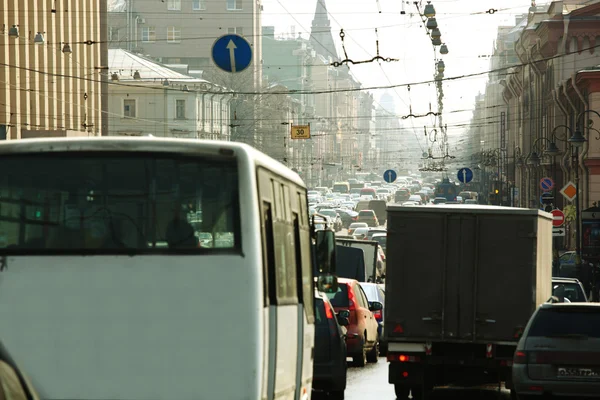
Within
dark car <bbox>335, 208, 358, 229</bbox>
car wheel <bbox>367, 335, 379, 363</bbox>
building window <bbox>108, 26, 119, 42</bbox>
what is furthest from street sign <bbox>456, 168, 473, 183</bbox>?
building window <bbox>108, 26, 119, 42</bbox>

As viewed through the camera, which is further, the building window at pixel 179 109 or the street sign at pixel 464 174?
the building window at pixel 179 109

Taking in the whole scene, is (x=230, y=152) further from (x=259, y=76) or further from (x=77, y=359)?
(x=259, y=76)

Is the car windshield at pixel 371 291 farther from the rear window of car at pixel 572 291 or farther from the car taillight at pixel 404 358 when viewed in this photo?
the car taillight at pixel 404 358

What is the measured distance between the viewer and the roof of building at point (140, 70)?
90.4 meters

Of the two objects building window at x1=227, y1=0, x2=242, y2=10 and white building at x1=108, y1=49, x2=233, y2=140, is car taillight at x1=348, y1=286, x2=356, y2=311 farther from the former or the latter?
building window at x1=227, y1=0, x2=242, y2=10

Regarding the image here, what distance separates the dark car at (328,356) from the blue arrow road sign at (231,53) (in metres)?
10.8

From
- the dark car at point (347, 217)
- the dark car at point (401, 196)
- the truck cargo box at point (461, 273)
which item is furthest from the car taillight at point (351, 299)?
the dark car at point (401, 196)

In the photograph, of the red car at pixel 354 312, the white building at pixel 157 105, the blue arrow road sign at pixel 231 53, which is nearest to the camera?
the red car at pixel 354 312

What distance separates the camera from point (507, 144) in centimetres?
11719

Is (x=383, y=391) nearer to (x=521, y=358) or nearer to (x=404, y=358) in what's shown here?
(x=404, y=358)

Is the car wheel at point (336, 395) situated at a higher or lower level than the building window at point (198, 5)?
lower

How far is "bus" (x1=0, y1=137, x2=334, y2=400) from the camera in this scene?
7.37m

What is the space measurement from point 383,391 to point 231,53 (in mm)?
10551

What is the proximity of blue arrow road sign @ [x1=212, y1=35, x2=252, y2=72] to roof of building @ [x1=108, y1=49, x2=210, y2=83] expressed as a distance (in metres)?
63.1
